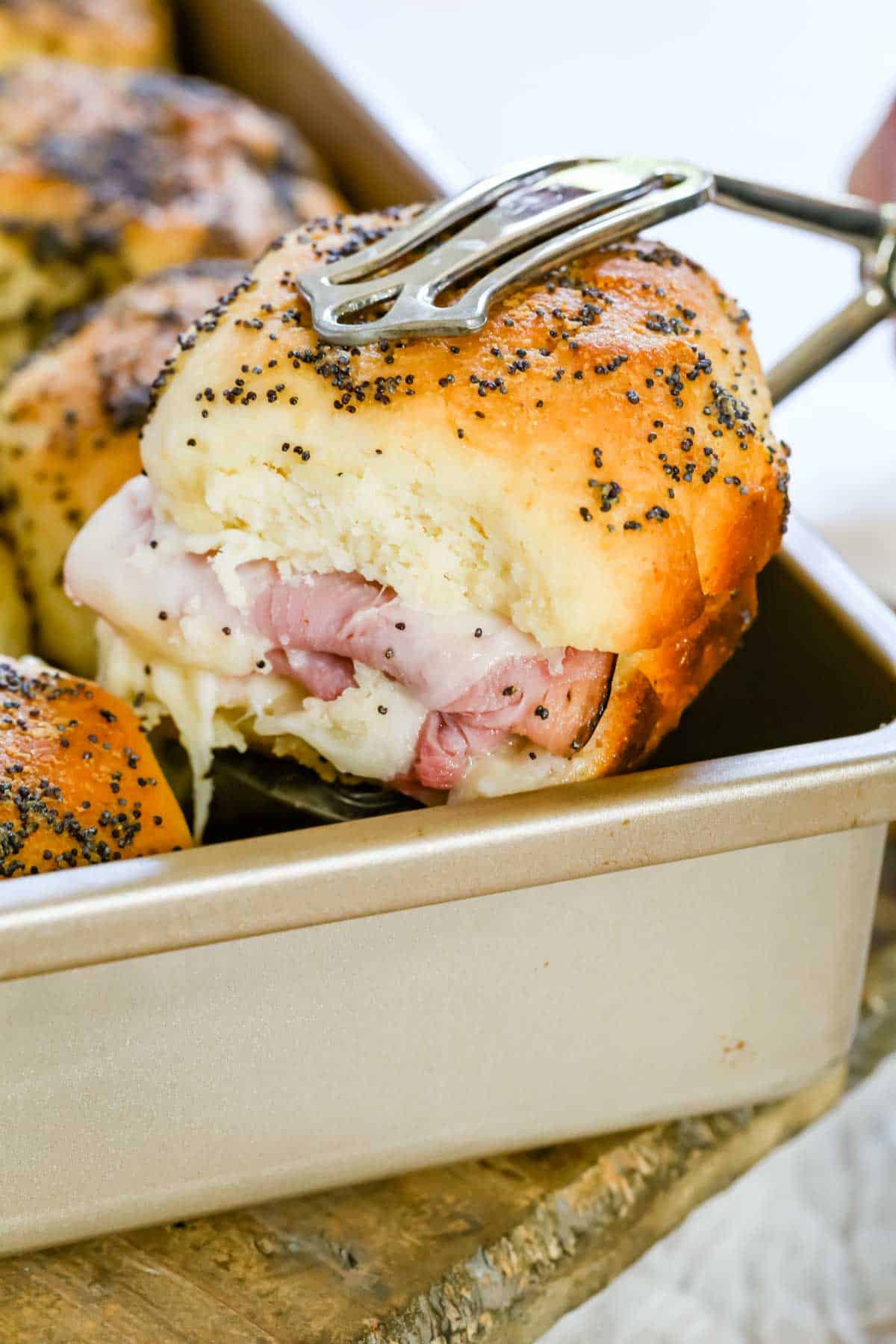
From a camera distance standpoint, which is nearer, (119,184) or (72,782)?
(72,782)

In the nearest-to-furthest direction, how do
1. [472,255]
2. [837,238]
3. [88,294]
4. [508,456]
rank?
[508,456] < [472,255] < [837,238] < [88,294]

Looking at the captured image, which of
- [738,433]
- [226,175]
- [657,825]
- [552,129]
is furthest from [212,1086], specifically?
[552,129]

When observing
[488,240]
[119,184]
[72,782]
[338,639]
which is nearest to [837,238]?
[488,240]

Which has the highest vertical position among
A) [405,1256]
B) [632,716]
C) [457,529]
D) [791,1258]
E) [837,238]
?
[837,238]

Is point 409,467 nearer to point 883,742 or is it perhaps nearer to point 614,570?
point 614,570

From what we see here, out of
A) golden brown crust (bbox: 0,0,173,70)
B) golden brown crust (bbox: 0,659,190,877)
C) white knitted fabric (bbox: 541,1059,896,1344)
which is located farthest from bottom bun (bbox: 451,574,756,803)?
golden brown crust (bbox: 0,0,173,70)

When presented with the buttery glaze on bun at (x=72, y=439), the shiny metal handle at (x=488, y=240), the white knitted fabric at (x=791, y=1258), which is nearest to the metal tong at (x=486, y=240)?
the shiny metal handle at (x=488, y=240)

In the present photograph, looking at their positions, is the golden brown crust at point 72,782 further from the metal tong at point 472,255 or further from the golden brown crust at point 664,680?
the golden brown crust at point 664,680

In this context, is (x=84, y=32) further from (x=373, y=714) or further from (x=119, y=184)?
(x=373, y=714)
